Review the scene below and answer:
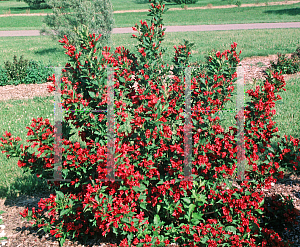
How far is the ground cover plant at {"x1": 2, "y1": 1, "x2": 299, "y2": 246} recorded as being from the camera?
2836 mm

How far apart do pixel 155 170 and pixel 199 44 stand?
1387cm

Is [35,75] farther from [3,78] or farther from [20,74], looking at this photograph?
[3,78]

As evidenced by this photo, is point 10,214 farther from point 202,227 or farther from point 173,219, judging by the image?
point 202,227

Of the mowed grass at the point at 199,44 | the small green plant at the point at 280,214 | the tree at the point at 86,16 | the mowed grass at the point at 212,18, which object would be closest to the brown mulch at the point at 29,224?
the small green plant at the point at 280,214

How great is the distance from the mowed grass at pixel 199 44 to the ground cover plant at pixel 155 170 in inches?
377

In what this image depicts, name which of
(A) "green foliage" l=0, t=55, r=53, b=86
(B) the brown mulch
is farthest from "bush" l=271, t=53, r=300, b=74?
(A) "green foliage" l=0, t=55, r=53, b=86

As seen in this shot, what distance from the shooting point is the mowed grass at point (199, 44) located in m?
13.6

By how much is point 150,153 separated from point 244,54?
10603mm

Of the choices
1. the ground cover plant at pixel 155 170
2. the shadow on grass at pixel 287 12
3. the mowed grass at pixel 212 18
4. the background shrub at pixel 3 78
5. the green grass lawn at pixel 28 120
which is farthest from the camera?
the shadow on grass at pixel 287 12

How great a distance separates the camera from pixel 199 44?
51.9 ft

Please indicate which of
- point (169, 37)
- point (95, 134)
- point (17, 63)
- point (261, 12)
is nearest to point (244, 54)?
point (169, 37)

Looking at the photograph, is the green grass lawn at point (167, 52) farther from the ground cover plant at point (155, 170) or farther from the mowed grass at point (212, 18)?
the ground cover plant at point (155, 170)

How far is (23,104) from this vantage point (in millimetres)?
8375

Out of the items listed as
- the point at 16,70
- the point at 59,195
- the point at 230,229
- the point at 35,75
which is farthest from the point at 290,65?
the point at 59,195
